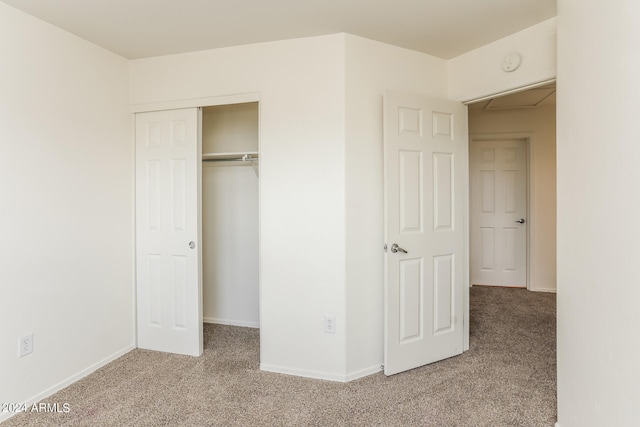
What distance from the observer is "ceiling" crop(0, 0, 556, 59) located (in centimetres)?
197

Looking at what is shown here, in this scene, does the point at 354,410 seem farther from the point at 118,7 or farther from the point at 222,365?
the point at 118,7

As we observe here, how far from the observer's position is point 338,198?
235 cm

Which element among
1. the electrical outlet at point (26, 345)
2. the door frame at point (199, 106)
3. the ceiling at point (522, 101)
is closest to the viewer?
the electrical outlet at point (26, 345)

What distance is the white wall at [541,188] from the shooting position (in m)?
4.32

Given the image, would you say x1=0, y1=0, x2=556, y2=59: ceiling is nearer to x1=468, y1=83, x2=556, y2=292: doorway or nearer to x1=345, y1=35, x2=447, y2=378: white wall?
x1=345, y1=35, x2=447, y2=378: white wall

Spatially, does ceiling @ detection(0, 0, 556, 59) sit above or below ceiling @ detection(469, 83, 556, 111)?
below

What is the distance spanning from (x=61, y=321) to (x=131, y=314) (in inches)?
23.6

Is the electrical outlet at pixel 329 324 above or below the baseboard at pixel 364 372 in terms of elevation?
above

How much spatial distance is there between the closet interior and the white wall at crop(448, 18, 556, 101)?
5.86ft

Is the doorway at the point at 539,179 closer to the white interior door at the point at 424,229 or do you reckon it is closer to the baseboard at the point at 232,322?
the white interior door at the point at 424,229

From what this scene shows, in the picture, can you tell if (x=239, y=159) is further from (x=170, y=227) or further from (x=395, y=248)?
(x=395, y=248)

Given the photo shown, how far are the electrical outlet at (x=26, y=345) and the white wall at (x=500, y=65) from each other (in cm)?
334

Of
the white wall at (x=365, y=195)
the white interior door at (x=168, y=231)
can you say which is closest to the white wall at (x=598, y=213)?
the white wall at (x=365, y=195)

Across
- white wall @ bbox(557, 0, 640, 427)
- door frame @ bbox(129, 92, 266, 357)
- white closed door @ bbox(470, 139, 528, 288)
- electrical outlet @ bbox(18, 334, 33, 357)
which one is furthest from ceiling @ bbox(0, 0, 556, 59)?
white closed door @ bbox(470, 139, 528, 288)
